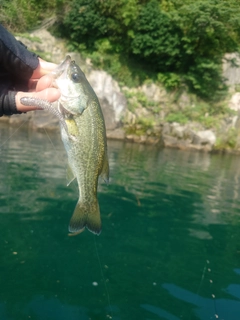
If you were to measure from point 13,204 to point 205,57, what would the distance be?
974 inches

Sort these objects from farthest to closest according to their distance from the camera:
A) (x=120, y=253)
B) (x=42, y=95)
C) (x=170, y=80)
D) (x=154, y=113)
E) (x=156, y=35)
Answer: (x=170, y=80) → (x=156, y=35) → (x=154, y=113) → (x=120, y=253) → (x=42, y=95)

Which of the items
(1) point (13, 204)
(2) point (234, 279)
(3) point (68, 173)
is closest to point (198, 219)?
(2) point (234, 279)

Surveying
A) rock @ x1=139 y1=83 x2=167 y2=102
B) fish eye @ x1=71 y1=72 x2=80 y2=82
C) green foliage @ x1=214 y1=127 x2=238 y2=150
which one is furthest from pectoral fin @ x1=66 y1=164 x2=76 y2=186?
rock @ x1=139 y1=83 x2=167 y2=102

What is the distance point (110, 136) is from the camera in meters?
25.2

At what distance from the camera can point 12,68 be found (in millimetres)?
2941

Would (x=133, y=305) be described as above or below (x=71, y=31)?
below

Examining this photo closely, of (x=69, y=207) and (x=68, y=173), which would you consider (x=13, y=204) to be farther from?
(x=68, y=173)

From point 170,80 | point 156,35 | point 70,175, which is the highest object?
point 156,35

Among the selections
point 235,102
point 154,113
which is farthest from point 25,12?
point 235,102

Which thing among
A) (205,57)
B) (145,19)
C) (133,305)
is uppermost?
(145,19)

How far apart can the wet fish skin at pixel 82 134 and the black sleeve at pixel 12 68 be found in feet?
0.94

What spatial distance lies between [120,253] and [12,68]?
4.64 meters

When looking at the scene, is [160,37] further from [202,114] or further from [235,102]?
[235,102]

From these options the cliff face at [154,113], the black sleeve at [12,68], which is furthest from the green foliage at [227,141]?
the black sleeve at [12,68]
